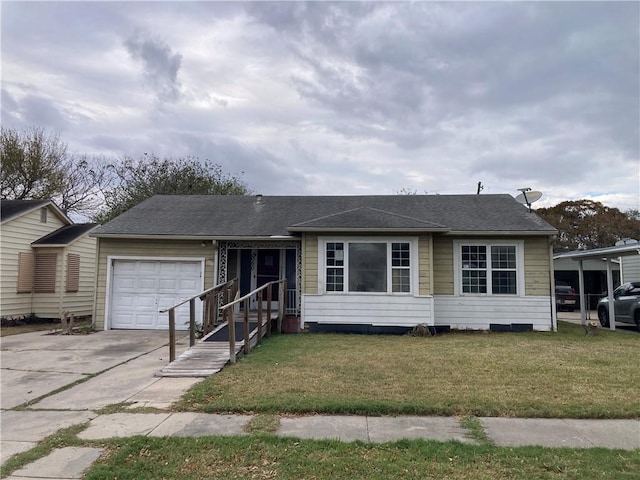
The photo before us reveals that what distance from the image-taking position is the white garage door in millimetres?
12391

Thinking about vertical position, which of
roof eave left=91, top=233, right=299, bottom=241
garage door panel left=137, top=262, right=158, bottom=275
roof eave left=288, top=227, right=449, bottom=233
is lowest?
garage door panel left=137, top=262, right=158, bottom=275

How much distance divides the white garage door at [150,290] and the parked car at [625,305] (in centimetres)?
1279

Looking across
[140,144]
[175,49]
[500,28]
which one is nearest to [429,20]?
[500,28]

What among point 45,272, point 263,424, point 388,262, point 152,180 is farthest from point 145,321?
point 152,180

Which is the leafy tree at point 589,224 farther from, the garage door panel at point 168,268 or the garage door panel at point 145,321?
the garage door panel at point 145,321

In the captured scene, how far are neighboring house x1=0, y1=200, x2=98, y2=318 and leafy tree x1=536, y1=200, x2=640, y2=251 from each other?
1296 inches

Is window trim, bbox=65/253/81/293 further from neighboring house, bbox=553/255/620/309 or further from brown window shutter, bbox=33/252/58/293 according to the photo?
neighboring house, bbox=553/255/620/309

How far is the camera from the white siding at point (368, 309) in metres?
10.9

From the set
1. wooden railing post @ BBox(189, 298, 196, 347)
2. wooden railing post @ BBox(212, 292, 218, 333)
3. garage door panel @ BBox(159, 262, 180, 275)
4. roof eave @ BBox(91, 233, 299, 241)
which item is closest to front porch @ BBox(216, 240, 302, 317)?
roof eave @ BBox(91, 233, 299, 241)

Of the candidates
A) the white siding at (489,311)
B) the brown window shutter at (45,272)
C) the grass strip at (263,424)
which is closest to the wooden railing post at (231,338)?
the grass strip at (263,424)

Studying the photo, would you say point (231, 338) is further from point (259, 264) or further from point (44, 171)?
point (44, 171)

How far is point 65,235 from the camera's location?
15469 mm

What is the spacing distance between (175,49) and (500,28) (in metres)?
7.81

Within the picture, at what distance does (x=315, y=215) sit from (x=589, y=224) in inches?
1168
